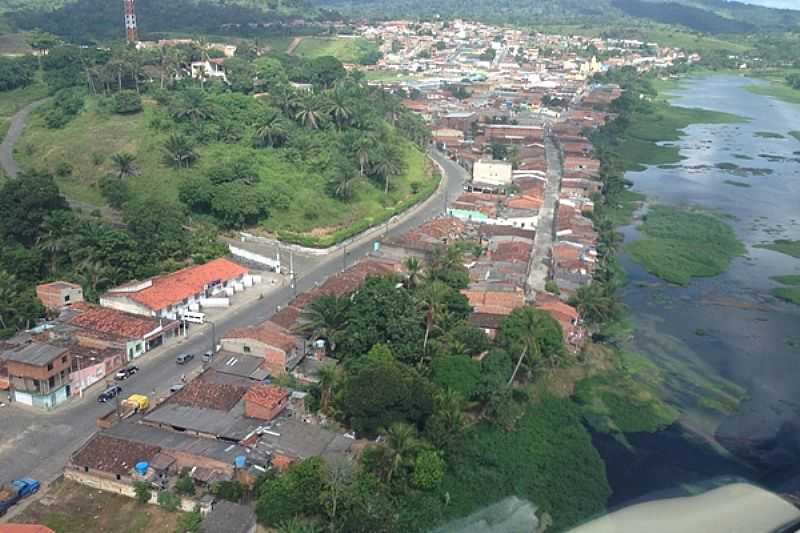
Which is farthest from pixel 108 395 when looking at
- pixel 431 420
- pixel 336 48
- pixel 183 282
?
pixel 336 48

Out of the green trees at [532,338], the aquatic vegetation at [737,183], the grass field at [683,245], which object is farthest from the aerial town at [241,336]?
the aquatic vegetation at [737,183]

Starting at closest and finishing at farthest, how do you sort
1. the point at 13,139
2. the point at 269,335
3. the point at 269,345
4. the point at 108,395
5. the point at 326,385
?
the point at 326,385
the point at 108,395
the point at 269,345
the point at 269,335
the point at 13,139

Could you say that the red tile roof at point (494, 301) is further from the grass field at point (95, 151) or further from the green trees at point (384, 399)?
the grass field at point (95, 151)

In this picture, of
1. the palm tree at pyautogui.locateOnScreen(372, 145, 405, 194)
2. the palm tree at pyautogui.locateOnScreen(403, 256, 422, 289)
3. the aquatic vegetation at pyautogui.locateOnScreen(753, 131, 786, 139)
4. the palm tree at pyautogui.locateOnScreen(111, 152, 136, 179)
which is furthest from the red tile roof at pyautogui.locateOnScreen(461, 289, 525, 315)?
the aquatic vegetation at pyautogui.locateOnScreen(753, 131, 786, 139)

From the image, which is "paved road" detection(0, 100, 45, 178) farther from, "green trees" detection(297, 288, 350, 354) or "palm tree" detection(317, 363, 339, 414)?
"palm tree" detection(317, 363, 339, 414)

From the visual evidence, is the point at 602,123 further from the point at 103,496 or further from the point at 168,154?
the point at 103,496

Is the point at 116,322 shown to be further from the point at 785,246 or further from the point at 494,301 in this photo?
the point at 785,246
